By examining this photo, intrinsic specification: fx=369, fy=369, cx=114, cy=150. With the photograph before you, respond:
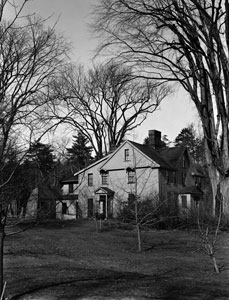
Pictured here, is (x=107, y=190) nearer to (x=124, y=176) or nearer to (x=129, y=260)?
(x=124, y=176)

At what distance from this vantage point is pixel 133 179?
34.5 metres

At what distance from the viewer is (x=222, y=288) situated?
313 inches

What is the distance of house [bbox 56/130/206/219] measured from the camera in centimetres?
3347

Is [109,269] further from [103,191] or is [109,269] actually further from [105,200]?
[105,200]

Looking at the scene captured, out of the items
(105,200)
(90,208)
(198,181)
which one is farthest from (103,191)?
(198,181)

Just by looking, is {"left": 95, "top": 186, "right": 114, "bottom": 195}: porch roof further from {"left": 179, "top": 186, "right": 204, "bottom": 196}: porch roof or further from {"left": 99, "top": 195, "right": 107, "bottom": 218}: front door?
{"left": 179, "top": 186, "right": 204, "bottom": 196}: porch roof

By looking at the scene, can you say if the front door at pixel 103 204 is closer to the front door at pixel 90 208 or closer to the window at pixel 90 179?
the front door at pixel 90 208

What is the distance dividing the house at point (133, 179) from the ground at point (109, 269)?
47.2ft

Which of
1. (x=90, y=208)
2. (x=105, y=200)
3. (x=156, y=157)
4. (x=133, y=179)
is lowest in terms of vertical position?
(x=90, y=208)

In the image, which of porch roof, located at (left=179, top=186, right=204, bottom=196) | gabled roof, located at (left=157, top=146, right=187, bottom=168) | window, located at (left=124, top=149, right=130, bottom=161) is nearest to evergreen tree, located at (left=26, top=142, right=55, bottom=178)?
window, located at (left=124, top=149, right=130, bottom=161)

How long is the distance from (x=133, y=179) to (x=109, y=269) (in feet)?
79.6

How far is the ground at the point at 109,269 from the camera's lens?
23.5ft

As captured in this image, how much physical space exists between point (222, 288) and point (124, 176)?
90.4 feet

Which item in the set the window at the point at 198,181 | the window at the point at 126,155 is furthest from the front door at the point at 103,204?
the window at the point at 198,181
